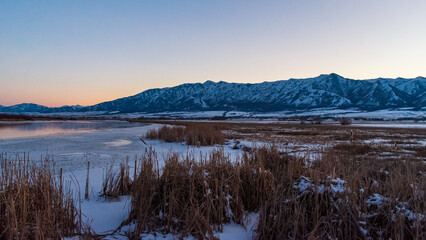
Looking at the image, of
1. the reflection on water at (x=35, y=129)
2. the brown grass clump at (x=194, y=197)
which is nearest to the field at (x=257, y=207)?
the brown grass clump at (x=194, y=197)

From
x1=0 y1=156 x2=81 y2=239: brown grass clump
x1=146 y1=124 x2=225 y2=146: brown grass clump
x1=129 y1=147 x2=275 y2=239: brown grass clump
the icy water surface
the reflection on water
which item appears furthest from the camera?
the reflection on water

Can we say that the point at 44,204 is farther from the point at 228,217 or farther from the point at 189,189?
the point at 228,217

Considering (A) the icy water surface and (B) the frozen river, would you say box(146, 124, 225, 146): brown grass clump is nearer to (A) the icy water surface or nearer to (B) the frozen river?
(B) the frozen river

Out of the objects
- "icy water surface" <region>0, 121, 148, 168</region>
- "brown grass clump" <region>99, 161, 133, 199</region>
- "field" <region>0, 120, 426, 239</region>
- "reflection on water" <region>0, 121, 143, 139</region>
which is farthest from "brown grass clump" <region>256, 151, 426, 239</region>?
"reflection on water" <region>0, 121, 143, 139</region>

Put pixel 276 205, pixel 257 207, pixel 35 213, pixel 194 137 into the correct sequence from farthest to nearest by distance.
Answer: pixel 194 137 → pixel 257 207 → pixel 276 205 → pixel 35 213

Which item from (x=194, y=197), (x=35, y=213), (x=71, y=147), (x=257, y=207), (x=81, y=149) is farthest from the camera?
(x=71, y=147)

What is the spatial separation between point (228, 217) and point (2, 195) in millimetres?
3221

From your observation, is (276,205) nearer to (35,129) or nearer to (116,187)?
(116,187)

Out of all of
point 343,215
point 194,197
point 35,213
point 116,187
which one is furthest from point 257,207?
point 35,213

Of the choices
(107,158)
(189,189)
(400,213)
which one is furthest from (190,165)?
(107,158)

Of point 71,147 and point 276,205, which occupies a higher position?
point 276,205

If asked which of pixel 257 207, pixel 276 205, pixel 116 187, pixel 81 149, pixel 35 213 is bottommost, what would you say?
pixel 81 149

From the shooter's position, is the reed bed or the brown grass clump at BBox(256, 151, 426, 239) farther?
the reed bed

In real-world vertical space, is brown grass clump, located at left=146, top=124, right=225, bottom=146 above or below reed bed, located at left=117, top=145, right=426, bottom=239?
below
